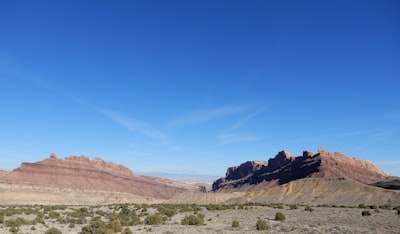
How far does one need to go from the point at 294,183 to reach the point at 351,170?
62.1 meters

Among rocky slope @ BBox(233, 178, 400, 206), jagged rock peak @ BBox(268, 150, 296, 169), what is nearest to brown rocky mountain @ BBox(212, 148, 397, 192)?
jagged rock peak @ BBox(268, 150, 296, 169)

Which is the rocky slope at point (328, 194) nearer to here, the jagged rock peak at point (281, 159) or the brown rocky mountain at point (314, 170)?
the brown rocky mountain at point (314, 170)

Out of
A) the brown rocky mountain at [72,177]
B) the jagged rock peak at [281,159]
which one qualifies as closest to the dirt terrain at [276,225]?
the brown rocky mountain at [72,177]

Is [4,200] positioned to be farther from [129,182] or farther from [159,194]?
[159,194]

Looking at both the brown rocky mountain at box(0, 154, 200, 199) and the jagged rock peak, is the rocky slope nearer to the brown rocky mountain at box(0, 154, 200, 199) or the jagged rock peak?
the jagged rock peak

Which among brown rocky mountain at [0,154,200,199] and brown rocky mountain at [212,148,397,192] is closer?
brown rocky mountain at [212,148,397,192]

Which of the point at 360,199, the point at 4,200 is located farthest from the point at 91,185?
the point at 360,199

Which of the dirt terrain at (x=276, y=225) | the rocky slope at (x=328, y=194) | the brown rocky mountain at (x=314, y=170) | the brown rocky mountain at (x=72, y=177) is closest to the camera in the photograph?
the dirt terrain at (x=276, y=225)

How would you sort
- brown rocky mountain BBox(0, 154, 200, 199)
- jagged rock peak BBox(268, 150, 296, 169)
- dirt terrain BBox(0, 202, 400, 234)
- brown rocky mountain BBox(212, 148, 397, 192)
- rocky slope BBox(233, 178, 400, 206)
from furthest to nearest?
jagged rock peak BBox(268, 150, 296, 169) → brown rocky mountain BBox(0, 154, 200, 199) → brown rocky mountain BBox(212, 148, 397, 192) → rocky slope BBox(233, 178, 400, 206) → dirt terrain BBox(0, 202, 400, 234)

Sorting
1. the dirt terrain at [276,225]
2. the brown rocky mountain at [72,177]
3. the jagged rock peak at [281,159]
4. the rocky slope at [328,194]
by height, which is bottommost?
the dirt terrain at [276,225]

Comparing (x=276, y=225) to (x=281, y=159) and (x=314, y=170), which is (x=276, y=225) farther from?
(x=281, y=159)

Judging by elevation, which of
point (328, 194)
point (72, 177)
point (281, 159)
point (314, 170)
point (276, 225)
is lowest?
point (276, 225)

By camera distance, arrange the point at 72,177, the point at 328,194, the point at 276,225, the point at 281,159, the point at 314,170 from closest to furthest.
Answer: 1. the point at 276,225
2. the point at 328,194
3. the point at 314,170
4. the point at 72,177
5. the point at 281,159

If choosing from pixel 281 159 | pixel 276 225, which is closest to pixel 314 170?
pixel 281 159
